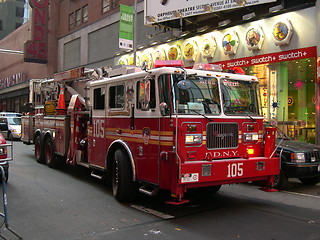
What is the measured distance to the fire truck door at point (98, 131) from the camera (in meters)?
7.90

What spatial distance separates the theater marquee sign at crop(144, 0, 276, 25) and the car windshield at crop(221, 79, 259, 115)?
26.3 feet

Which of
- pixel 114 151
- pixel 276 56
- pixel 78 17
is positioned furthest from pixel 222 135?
pixel 78 17

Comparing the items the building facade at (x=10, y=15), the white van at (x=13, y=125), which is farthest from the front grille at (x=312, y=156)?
the building facade at (x=10, y=15)

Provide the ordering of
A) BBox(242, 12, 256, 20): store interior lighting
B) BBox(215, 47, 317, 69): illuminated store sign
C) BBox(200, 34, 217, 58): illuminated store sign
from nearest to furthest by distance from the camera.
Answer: BBox(215, 47, 317, 69): illuminated store sign, BBox(242, 12, 256, 20): store interior lighting, BBox(200, 34, 217, 58): illuminated store sign

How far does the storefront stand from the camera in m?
13.3

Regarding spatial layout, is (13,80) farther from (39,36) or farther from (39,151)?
(39,151)

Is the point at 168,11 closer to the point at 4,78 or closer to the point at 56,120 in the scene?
the point at 56,120

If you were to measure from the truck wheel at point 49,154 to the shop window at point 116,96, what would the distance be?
417 cm

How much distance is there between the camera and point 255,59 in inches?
587

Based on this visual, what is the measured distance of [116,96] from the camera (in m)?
7.42

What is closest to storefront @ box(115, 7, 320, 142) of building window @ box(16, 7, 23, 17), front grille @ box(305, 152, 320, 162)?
front grille @ box(305, 152, 320, 162)

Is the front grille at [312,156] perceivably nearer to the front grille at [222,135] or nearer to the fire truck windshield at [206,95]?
the fire truck windshield at [206,95]

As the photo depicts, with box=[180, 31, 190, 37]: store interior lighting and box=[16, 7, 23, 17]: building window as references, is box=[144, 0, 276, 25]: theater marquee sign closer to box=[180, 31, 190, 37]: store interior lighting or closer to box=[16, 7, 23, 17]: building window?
box=[180, 31, 190, 37]: store interior lighting

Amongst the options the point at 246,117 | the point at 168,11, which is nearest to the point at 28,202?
the point at 246,117
